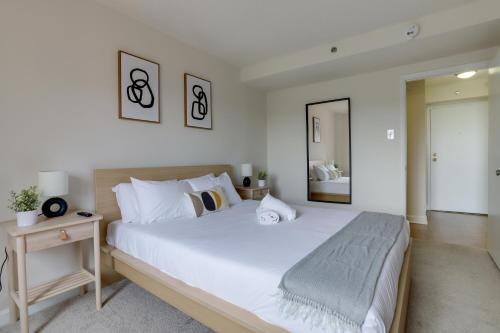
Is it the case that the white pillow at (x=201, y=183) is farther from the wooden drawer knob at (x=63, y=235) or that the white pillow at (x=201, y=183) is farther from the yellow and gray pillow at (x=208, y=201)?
the wooden drawer knob at (x=63, y=235)

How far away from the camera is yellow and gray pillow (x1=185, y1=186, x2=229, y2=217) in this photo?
7.93ft

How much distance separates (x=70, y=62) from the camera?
217cm

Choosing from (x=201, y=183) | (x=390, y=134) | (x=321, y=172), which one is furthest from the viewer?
(x=321, y=172)

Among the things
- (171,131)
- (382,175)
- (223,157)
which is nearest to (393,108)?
(382,175)

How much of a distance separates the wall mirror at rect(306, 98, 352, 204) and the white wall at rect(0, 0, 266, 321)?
2.13 meters

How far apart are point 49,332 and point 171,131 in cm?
204

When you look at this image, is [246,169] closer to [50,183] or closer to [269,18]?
[269,18]

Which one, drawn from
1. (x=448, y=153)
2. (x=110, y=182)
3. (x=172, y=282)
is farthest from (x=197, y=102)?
(x=448, y=153)

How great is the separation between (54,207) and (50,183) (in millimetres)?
282

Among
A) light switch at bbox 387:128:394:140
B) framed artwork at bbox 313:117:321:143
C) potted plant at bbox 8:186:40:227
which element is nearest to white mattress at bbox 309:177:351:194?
framed artwork at bbox 313:117:321:143

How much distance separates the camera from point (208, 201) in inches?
99.3

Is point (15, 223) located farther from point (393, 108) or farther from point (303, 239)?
point (393, 108)

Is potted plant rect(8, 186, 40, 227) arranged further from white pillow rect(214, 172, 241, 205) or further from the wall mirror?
the wall mirror

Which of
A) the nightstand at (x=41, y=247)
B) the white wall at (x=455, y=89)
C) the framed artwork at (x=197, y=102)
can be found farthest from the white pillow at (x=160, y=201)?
the white wall at (x=455, y=89)
